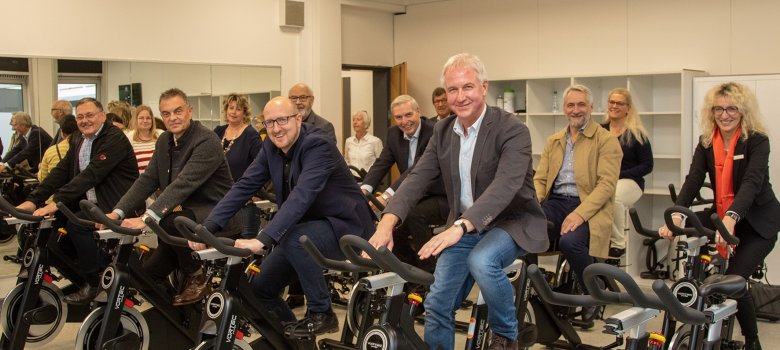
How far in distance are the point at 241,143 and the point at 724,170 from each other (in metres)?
3.29

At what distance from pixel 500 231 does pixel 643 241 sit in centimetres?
443

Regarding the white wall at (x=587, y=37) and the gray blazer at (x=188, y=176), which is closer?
the gray blazer at (x=188, y=176)

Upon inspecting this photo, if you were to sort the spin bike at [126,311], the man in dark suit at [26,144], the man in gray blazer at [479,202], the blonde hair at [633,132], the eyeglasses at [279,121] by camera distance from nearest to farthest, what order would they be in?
the man in gray blazer at [479,202]
the eyeglasses at [279,121]
the spin bike at [126,311]
the blonde hair at [633,132]
the man in dark suit at [26,144]

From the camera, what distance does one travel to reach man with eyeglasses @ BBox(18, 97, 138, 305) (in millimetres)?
4852

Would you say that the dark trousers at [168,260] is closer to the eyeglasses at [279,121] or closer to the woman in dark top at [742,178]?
the eyeglasses at [279,121]

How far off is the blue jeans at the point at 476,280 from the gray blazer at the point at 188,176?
1.67m

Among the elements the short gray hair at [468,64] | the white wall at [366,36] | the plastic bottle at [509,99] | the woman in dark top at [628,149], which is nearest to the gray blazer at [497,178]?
the short gray hair at [468,64]

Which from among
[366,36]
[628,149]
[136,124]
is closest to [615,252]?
[628,149]

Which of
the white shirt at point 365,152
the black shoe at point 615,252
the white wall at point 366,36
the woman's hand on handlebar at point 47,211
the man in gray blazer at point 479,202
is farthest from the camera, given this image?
the white wall at point 366,36

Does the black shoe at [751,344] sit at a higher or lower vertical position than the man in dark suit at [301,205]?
lower

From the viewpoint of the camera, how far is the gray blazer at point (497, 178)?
309 centimetres

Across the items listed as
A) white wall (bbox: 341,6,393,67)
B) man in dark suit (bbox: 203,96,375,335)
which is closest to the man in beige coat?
man in dark suit (bbox: 203,96,375,335)

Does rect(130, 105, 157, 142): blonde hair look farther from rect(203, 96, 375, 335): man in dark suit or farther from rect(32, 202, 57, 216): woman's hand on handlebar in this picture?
rect(203, 96, 375, 335): man in dark suit

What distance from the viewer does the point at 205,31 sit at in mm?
8375
